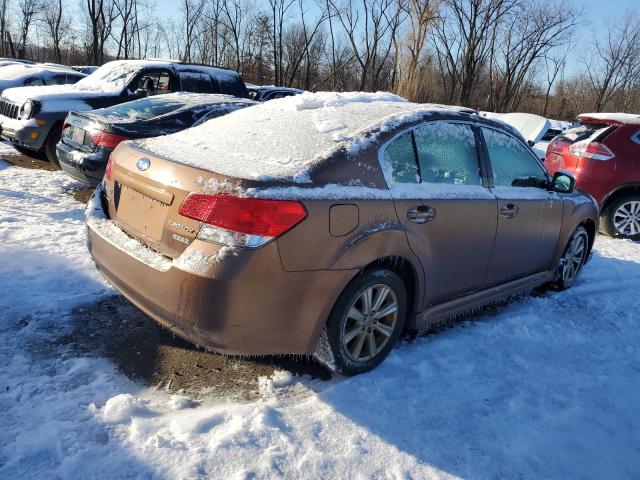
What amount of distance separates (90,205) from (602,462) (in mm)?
3203

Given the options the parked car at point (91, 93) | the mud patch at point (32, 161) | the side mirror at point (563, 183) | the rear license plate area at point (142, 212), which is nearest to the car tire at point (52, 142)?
the parked car at point (91, 93)

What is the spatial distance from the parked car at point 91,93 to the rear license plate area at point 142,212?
512 cm

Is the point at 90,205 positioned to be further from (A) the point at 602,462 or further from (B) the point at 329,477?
(A) the point at 602,462

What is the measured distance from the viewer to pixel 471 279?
11.6ft

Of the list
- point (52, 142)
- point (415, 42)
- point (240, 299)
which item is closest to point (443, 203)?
point (240, 299)

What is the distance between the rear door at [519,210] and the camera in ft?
12.0

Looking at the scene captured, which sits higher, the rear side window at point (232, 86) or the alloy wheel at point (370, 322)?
the rear side window at point (232, 86)

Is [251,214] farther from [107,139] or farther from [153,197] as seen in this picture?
[107,139]

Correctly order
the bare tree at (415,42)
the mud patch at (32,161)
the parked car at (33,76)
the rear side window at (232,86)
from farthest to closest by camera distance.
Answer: the bare tree at (415,42)
the parked car at (33,76)
the rear side window at (232,86)
the mud patch at (32,161)

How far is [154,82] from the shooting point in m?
8.68

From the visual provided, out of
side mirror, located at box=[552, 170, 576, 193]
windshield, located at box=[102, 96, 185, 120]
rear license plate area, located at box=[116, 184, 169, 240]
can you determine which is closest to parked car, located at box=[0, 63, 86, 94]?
windshield, located at box=[102, 96, 185, 120]

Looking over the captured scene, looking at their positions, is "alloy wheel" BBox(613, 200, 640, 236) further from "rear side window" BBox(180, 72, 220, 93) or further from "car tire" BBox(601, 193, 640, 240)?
"rear side window" BBox(180, 72, 220, 93)

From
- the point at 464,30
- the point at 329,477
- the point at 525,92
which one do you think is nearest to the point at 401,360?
the point at 329,477

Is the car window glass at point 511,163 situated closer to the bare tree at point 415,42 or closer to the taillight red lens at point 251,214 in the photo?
the taillight red lens at point 251,214
